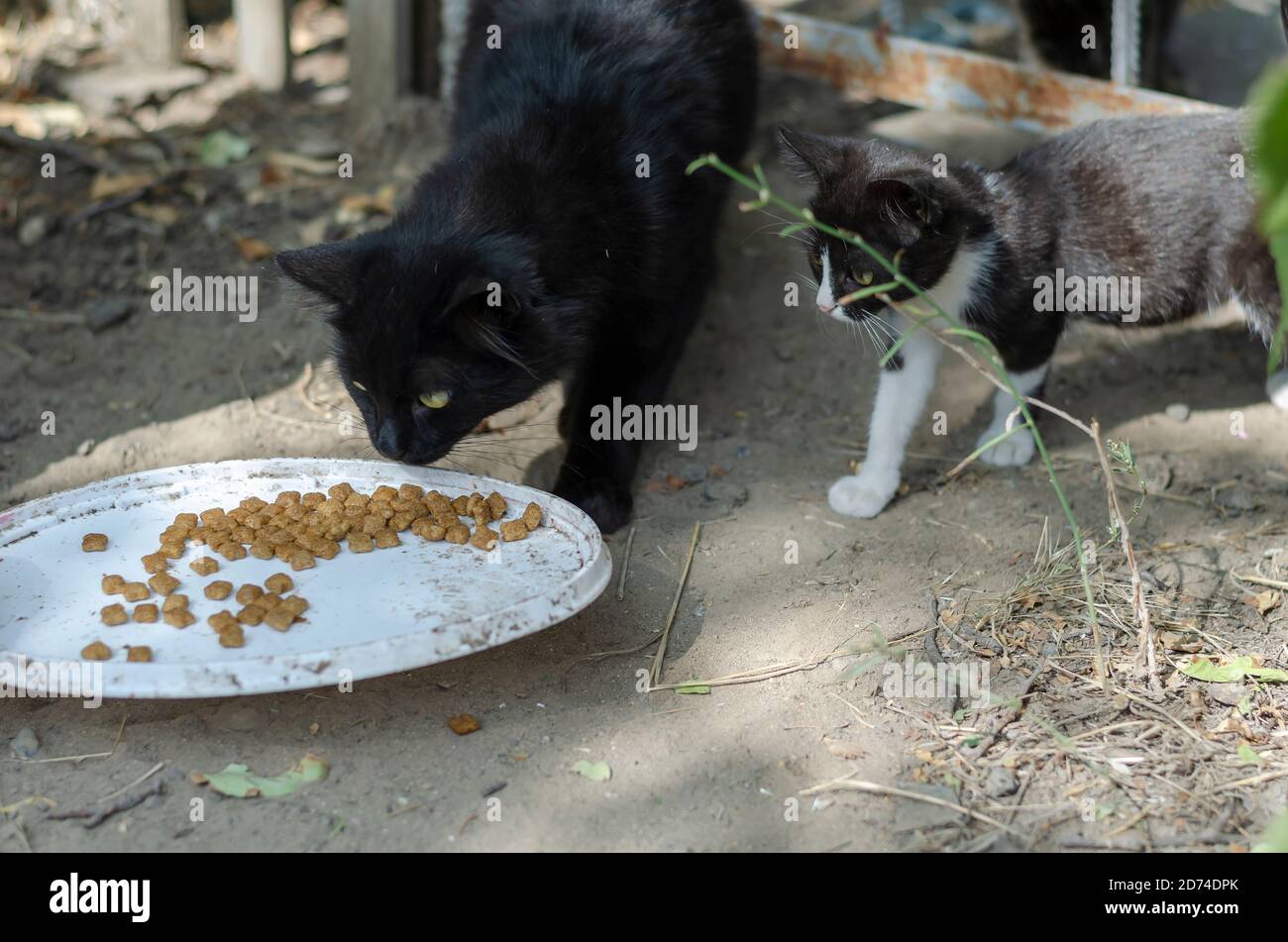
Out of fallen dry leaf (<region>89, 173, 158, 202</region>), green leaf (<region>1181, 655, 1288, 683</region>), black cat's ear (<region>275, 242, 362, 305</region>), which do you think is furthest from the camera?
fallen dry leaf (<region>89, 173, 158, 202</region>)

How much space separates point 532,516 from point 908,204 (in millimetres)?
1111

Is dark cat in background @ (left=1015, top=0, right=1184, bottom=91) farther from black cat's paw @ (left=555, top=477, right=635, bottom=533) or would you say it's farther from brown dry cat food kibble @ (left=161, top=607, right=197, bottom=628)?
brown dry cat food kibble @ (left=161, top=607, right=197, bottom=628)

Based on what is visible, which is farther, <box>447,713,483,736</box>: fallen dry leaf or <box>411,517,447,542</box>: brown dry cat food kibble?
<box>411,517,447,542</box>: brown dry cat food kibble

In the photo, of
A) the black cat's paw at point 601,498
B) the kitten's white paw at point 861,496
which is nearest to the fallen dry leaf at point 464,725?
the black cat's paw at point 601,498

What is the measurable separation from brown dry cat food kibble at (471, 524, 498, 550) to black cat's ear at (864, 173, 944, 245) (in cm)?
115

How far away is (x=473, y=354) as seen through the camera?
274 centimetres

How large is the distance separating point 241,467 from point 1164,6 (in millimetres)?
4117

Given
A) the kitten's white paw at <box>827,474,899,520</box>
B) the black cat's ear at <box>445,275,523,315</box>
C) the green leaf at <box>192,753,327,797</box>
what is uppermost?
the black cat's ear at <box>445,275,523,315</box>

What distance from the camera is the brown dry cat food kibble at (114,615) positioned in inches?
99.0

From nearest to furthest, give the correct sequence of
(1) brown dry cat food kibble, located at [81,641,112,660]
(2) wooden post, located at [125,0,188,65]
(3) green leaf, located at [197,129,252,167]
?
(1) brown dry cat food kibble, located at [81,641,112,660], (3) green leaf, located at [197,129,252,167], (2) wooden post, located at [125,0,188,65]

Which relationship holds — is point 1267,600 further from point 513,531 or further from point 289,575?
point 289,575

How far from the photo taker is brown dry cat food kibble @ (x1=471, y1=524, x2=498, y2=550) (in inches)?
110

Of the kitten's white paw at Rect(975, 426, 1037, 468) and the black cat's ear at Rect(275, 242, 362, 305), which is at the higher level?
the black cat's ear at Rect(275, 242, 362, 305)

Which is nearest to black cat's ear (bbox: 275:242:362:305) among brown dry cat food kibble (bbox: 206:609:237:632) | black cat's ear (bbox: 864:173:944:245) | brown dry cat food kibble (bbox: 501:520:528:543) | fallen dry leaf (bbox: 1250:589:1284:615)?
brown dry cat food kibble (bbox: 501:520:528:543)
